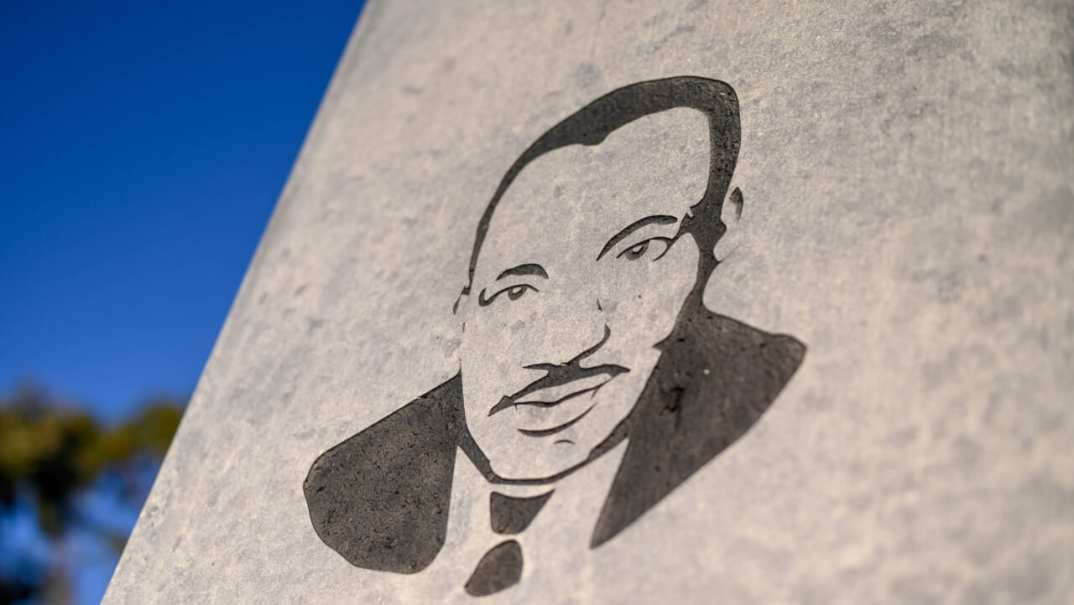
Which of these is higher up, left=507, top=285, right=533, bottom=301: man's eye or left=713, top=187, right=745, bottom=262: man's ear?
left=507, top=285, right=533, bottom=301: man's eye

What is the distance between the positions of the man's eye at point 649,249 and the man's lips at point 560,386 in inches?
13.6

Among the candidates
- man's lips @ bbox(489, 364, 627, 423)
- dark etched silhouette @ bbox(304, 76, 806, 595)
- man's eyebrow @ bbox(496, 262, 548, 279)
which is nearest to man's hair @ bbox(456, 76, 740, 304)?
dark etched silhouette @ bbox(304, 76, 806, 595)

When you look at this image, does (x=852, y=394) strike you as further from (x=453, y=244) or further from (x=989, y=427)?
(x=453, y=244)

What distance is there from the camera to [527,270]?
2.64 metres

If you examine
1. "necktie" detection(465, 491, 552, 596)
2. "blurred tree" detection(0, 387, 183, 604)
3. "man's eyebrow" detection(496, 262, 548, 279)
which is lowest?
"necktie" detection(465, 491, 552, 596)

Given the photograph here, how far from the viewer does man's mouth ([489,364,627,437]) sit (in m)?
2.23

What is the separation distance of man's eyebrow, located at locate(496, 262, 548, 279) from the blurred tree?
40.2 feet

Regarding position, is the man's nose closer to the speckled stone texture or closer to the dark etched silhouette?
the dark etched silhouette

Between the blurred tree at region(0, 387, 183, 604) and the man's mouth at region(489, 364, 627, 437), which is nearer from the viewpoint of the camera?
the man's mouth at region(489, 364, 627, 437)

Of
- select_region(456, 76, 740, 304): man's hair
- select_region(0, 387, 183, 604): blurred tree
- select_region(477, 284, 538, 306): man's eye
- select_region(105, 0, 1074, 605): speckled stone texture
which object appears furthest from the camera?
select_region(0, 387, 183, 604): blurred tree

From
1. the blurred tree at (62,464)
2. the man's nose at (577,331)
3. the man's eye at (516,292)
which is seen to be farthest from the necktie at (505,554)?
the blurred tree at (62,464)

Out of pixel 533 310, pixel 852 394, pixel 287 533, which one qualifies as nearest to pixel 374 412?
pixel 287 533

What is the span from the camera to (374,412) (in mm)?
2684

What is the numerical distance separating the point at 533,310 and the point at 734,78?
2.99ft
